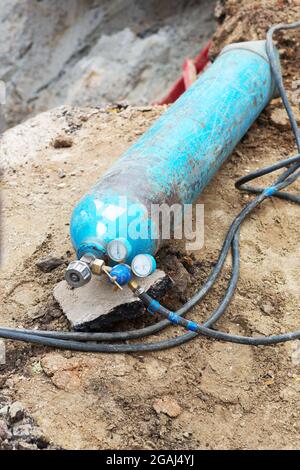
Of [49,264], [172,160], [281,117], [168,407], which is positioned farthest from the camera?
[281,117]

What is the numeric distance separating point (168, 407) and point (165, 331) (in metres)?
0.39

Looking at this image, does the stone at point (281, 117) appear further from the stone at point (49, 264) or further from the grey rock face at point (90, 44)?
the grey rock face at point (90, 44)

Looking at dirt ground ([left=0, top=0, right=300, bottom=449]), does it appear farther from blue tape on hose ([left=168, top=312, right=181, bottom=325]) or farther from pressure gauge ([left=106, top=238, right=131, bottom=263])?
pressure gauge ([left=106, top=238, right=131, bottom=263])

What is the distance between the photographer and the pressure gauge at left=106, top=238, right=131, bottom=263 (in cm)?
216

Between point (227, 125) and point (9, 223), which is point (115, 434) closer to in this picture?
point (9, 223)

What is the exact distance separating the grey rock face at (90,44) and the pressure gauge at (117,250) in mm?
4184

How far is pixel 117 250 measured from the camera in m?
2.17

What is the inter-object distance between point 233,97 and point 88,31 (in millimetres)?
3916

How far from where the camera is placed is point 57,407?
2053 mm

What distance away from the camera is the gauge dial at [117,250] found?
216cm

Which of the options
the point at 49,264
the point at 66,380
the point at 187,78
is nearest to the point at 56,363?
the point at 66,380

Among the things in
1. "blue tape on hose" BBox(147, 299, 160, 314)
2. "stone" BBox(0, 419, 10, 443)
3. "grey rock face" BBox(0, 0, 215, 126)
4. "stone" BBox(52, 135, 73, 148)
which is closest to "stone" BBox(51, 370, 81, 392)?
"stone" BBox(0, 419, 10, 443)

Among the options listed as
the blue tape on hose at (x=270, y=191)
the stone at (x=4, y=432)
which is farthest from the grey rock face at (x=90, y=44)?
the stone at (x=4, y=432)

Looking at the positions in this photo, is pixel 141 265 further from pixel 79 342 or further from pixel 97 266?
pixel 79 342
